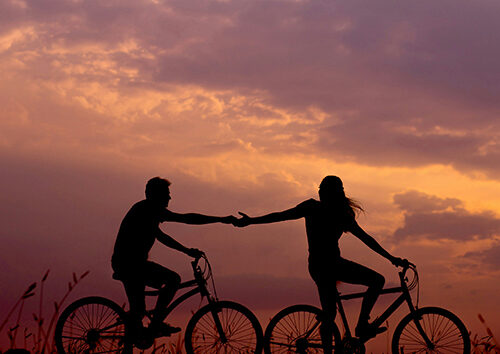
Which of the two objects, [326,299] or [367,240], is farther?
[367,240]

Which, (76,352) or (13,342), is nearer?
(13,342)

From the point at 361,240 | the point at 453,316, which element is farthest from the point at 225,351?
the point at 453,316

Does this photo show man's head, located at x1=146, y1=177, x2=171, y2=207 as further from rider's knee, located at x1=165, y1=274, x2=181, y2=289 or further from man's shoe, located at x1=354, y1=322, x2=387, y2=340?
man's shoe, located at x1=354, y1=322, x2=387, y2=340

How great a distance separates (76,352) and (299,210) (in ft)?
14.2

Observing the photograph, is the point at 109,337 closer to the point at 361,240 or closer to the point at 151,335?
the point at 151,335

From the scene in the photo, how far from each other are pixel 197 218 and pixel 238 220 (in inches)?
28.6

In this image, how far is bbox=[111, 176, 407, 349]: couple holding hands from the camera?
903cm

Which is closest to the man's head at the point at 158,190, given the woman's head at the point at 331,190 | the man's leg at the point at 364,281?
the woman's head at the point at 331,190

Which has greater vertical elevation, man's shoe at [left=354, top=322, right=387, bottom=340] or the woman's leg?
the woman's leg

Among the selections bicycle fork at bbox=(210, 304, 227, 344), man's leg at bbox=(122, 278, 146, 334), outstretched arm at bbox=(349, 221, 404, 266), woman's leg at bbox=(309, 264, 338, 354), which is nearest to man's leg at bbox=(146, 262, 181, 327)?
man's leg at bbox=(122, 278, 146, 334)

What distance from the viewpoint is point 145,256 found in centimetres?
929

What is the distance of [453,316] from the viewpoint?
31.2 ft

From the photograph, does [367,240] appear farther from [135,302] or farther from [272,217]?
[135,302]

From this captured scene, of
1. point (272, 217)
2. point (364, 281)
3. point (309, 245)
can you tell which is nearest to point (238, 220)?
point (272, 217)
